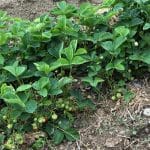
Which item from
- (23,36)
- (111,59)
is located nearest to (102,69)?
(111,59)

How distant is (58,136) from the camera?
3473 millimetres

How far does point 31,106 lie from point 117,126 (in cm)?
58

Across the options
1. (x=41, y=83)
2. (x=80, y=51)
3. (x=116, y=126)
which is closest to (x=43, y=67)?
(x=41, y=83)

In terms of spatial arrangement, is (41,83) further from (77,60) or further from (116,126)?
(116,126)

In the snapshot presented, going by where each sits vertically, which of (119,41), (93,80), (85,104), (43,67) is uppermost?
(119,41)

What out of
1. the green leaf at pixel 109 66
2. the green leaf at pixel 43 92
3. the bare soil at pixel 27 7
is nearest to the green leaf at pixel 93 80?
the green leaf at pixel 109 66

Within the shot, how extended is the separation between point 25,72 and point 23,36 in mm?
258

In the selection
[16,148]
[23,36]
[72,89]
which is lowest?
[16,148]

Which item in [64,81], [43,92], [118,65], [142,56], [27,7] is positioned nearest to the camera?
[43,92]

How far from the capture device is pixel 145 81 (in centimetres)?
380

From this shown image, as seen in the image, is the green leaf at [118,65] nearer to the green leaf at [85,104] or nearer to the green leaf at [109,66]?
the green leaf at [109,66]

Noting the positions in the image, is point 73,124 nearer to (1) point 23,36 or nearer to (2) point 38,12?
(1) point 23,36

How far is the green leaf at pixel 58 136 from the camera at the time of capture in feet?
11.4

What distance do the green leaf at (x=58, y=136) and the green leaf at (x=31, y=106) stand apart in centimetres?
25
